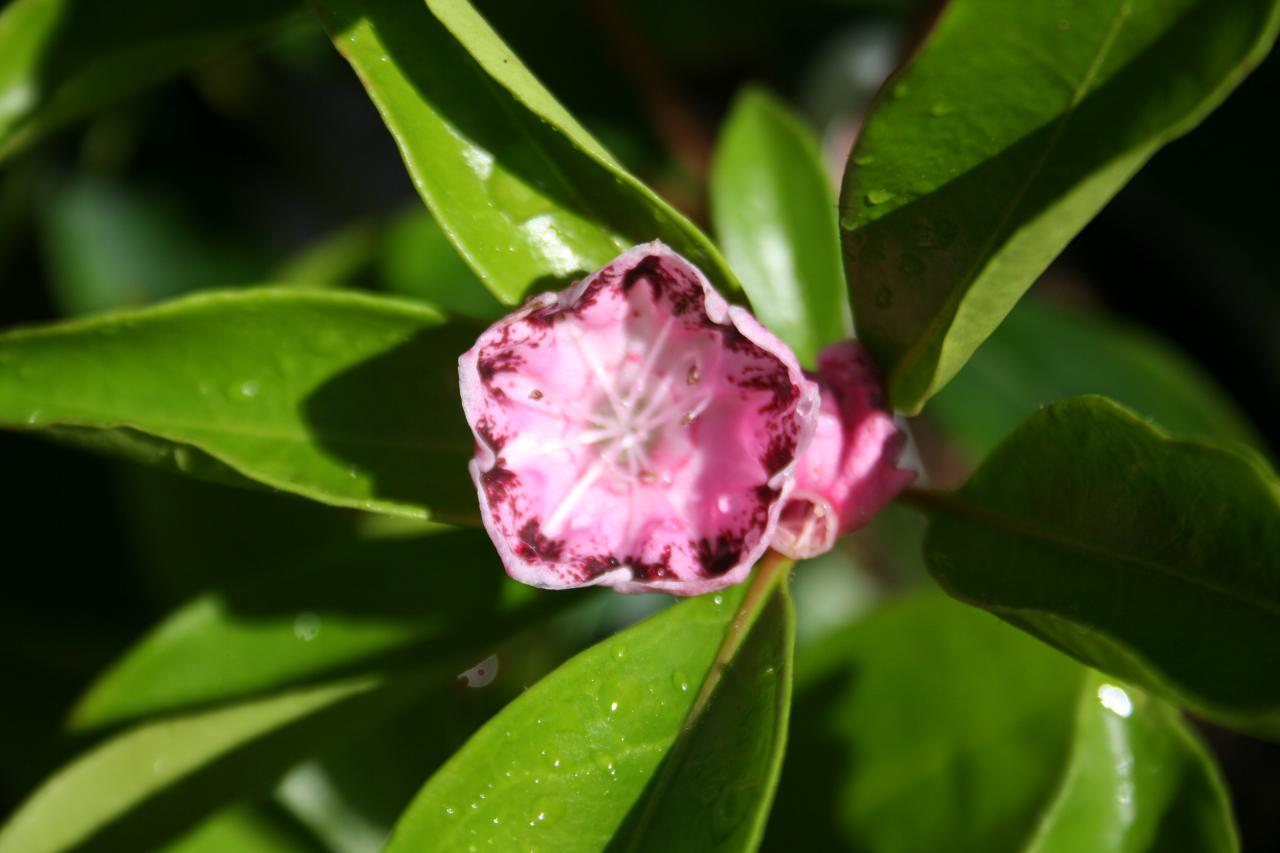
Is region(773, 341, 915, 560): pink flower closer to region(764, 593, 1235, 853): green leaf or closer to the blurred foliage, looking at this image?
region(764, 593, 1235, 853): green leaf

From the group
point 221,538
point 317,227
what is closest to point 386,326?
point 221,538

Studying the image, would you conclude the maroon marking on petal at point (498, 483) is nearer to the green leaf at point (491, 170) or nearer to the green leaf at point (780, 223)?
the green leaf at point (491, 170)

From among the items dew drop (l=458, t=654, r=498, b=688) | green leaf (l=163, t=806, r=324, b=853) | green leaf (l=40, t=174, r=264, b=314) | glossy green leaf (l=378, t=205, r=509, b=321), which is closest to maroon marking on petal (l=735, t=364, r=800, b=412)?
dew drop (l=458, t=654, r=498, b=688)

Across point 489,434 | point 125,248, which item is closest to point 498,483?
point 489,434

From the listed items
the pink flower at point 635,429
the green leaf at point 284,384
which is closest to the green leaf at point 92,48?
the green leaf at point 284,384

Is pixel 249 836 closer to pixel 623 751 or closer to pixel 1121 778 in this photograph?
→ pixel 623 751

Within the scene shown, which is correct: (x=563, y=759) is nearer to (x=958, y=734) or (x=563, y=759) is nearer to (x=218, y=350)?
(x=218, y=350)
